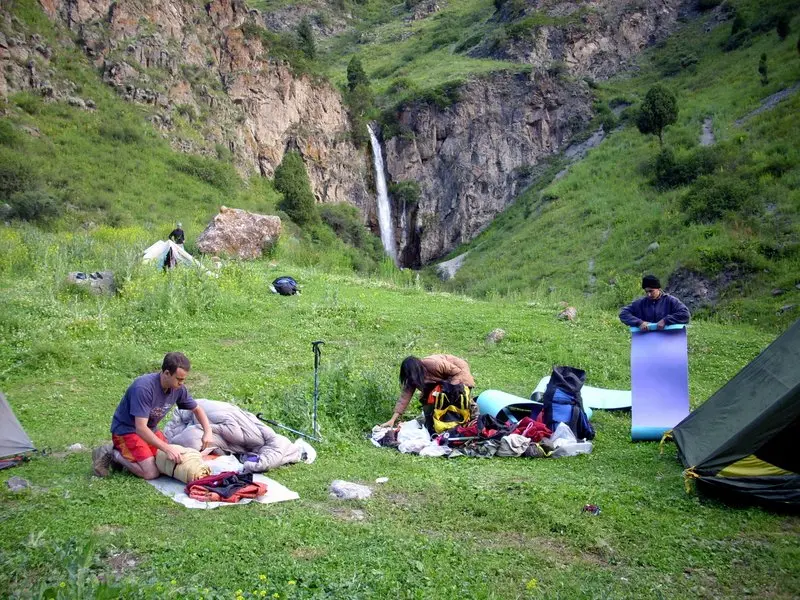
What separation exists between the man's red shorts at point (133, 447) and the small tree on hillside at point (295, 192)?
27.1m

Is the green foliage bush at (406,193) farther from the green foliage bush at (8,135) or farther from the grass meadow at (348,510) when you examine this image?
the grass meadow at (348,510)

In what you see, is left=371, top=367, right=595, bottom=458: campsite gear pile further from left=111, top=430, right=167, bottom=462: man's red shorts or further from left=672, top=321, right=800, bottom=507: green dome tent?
left=111, top=430, right=167, bottom=462: man's red shorts

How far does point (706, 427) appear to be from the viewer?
594 cm

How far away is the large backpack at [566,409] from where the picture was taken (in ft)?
23.5

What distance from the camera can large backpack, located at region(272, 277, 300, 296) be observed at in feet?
51.1

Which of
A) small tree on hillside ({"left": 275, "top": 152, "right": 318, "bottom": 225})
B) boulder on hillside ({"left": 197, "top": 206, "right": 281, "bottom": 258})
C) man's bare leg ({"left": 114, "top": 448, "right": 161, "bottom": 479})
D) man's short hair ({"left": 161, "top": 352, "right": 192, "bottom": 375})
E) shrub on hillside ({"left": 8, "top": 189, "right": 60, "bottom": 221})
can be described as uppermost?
small tree on hillside ({"left": 275, "top": 152, "right": 318, "bottom": 225})

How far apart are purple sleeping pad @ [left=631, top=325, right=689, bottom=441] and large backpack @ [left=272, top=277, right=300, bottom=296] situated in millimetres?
9920

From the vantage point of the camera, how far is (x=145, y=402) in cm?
555

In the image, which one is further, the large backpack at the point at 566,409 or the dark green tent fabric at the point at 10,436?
the large backpack at the point at 566,409

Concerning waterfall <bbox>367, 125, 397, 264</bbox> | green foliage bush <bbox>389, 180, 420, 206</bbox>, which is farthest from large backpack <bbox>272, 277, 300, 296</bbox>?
green foliage bush <bbox>389, 180, 420, 206</bbox>

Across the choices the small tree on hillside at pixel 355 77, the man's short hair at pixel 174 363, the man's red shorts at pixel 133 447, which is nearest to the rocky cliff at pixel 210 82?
the small tree on hillside at pixel 355 77

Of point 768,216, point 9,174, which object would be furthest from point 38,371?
point 768,216

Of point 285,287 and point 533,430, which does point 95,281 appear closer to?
point 285,287

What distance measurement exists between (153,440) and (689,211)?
79.3 ft
